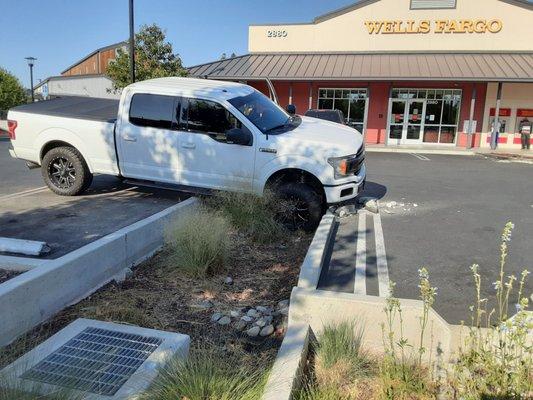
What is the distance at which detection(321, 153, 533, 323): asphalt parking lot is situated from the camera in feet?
15.4

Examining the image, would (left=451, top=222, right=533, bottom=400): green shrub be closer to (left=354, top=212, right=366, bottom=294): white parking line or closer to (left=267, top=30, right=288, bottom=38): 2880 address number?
(left=354, top=212, right=366, bottom=294): white parking line

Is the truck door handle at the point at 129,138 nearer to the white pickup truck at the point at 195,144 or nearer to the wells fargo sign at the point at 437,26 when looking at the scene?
the white pickup truck at the point at 195,144

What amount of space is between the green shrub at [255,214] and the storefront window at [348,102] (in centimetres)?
1838

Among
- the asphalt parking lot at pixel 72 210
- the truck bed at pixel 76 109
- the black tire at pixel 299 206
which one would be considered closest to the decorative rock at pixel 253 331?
the asphalt parking lot at pixel 72 210

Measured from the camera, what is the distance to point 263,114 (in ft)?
24.0

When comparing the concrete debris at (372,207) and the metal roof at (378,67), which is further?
the metal roof at (378,67)

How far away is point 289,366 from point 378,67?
842 inches

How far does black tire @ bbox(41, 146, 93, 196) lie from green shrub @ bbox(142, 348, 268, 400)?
19.1ft

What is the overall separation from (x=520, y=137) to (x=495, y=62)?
3980 mm

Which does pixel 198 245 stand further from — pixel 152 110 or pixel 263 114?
pixel 152 110

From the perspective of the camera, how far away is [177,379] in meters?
2.75

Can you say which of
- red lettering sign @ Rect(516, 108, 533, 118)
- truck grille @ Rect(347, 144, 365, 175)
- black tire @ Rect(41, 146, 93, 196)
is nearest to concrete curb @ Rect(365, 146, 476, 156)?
red lettering sign @ Rect(516, 108, 533, 118)

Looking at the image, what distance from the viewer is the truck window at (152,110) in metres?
7.27

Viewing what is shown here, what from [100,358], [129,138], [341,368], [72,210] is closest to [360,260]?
[341,368]
